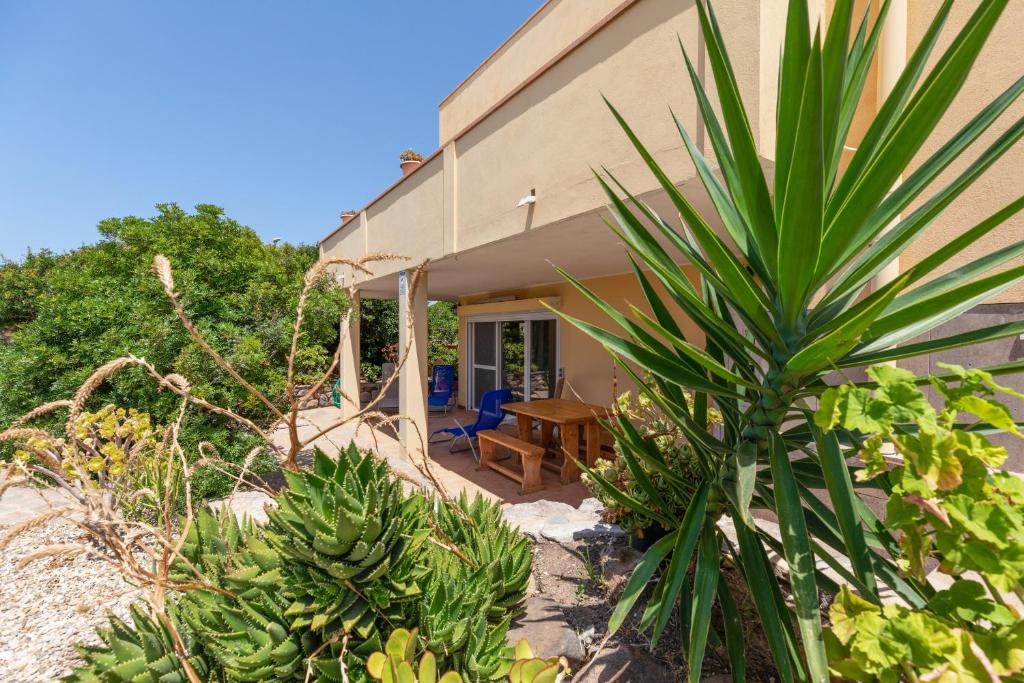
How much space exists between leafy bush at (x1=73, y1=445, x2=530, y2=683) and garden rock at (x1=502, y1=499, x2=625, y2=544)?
1305 mm

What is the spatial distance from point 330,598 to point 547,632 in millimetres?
1334

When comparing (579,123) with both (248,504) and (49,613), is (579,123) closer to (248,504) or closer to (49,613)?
(248,504)

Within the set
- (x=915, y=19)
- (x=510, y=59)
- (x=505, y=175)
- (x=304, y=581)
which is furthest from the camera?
(x=510, y=59)

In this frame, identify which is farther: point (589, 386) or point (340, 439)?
point (340, 439)

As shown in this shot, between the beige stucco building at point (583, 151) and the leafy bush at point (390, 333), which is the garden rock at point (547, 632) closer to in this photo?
the beige stucco building at point (583, 151)

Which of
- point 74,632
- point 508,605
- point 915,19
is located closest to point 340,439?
point 74,632

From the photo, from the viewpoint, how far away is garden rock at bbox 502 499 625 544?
3.18 meters

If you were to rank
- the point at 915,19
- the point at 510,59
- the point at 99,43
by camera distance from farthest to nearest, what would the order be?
the point at 99,43 → the point at 510,59 → the point at 915,19

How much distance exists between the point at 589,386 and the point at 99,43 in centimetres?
1222

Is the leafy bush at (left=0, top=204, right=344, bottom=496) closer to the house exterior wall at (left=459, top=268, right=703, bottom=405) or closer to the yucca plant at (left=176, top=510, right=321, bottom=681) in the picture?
the yucca plant at (left=176, top=510, right=321, bottom=681)

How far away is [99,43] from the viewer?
852cm

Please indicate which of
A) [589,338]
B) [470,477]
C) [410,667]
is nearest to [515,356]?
[589,338]

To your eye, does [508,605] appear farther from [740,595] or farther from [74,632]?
[74,632]

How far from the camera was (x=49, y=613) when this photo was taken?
117 inches
